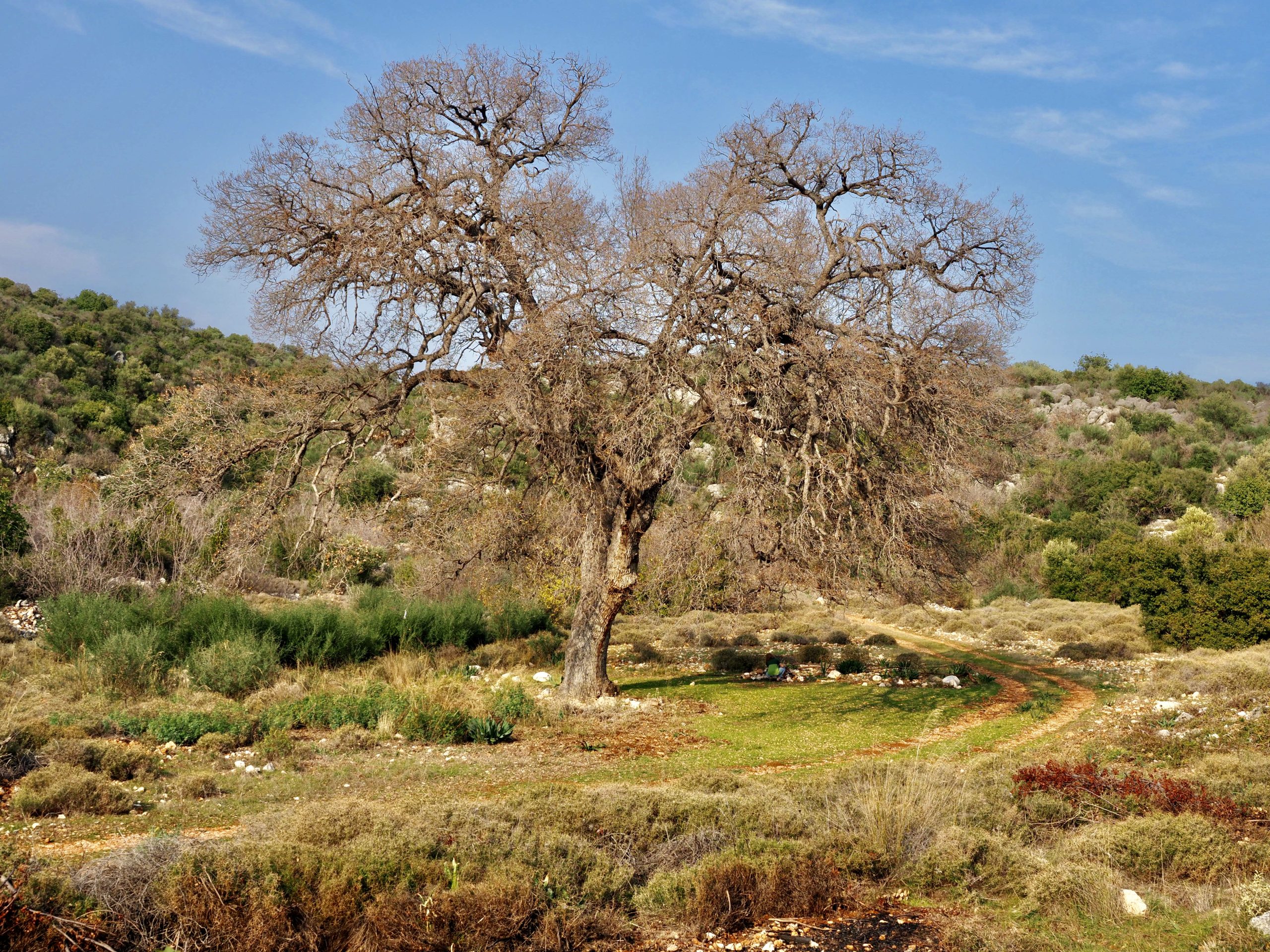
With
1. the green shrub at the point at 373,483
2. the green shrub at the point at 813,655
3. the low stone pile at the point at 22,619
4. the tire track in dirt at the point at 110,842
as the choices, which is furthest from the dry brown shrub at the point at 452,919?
the green shrub at the point at 373,483

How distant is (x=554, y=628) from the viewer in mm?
23422

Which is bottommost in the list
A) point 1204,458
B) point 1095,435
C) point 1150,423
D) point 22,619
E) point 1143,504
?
point 22,619

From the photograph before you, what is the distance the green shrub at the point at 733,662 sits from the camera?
19.5 m

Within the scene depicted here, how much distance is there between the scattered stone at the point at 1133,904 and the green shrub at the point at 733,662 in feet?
42.0

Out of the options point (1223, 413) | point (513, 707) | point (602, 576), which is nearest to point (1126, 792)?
Answer: point (513, 707)

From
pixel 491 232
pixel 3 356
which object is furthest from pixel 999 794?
pixel 3 356

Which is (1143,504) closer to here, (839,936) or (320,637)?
(320,637)

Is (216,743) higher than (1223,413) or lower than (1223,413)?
lower

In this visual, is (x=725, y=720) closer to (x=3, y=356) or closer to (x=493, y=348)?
(x=493, y=348)

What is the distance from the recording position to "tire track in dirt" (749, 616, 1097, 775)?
11.6m

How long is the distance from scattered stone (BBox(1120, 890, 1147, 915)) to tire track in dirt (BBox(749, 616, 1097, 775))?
461 cm

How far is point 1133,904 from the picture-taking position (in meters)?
6.42

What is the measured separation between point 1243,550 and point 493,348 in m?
18.9

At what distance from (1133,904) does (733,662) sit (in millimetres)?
13299
